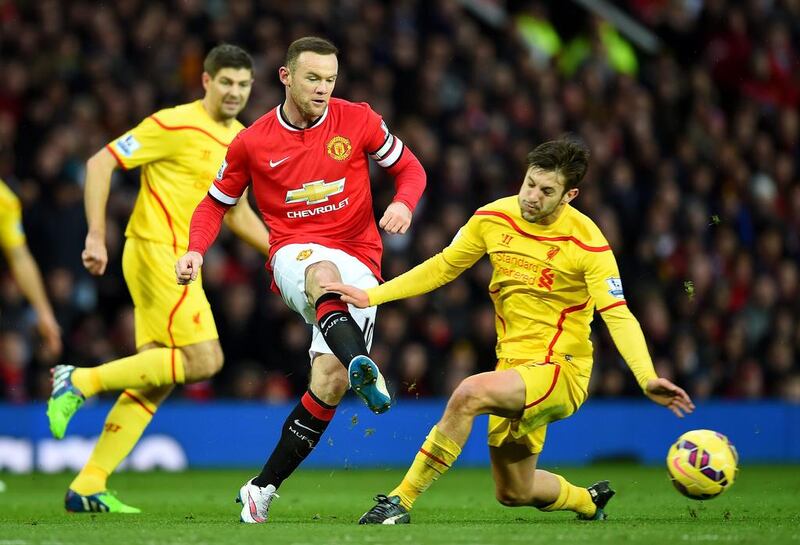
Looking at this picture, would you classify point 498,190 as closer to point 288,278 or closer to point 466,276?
point 466,276

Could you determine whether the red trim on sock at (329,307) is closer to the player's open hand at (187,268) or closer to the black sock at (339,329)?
the black sock at (339,329)

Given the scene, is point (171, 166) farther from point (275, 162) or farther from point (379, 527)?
point (379, 527)

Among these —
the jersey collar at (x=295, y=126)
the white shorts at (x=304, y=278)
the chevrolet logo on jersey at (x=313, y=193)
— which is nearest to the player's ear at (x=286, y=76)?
the jersey collar at (x=295, y=126)

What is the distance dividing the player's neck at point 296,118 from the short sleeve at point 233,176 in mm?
269

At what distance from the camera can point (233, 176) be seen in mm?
7398

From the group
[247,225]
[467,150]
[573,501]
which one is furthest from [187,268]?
[467,150]

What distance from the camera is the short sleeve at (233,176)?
7324 millimetres

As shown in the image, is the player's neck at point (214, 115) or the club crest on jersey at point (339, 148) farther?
the player's neck at point (214, 115)

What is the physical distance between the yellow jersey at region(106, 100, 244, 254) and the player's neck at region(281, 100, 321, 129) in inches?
50.3

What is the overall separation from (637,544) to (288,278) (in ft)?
7.42

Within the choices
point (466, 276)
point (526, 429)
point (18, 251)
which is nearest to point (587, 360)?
point (526, 429)

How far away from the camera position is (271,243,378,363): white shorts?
279 inches

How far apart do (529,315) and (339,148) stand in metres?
1.29

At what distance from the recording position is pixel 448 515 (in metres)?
7.97
